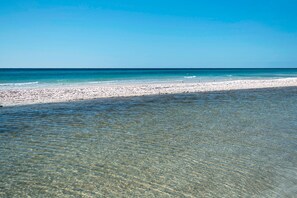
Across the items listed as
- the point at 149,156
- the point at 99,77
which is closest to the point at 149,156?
the point at 149,156

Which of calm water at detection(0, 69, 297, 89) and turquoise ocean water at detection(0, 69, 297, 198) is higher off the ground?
calm water at detection(0, 69, 297, 89)

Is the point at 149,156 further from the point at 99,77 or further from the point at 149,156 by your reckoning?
the point at 99,77

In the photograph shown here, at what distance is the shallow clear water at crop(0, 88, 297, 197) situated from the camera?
4.96 m

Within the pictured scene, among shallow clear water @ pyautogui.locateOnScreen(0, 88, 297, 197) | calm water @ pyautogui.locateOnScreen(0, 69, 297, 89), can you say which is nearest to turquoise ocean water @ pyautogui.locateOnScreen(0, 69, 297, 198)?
shallow clear water @ pyautogui.locateOnScreen(0, 88, 297, 197)

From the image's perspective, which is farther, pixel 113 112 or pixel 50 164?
pixel 113 112

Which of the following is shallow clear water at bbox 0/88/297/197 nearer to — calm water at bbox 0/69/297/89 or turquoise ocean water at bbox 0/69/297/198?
turquoise ocean water at bbox 0/69/297/198

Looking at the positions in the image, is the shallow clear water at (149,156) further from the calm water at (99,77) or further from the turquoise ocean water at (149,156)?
the calm water at (99,77)

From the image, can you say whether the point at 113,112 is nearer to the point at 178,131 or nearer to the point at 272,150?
the point at 178,131

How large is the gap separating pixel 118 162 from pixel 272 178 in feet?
11.5

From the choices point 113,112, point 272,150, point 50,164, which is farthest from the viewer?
point 113,112

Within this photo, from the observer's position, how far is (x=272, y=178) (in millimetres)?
5352

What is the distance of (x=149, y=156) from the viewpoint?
6699 millimetres

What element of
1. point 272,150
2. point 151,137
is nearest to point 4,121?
point 151,137

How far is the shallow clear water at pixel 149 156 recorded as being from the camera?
195 inches
